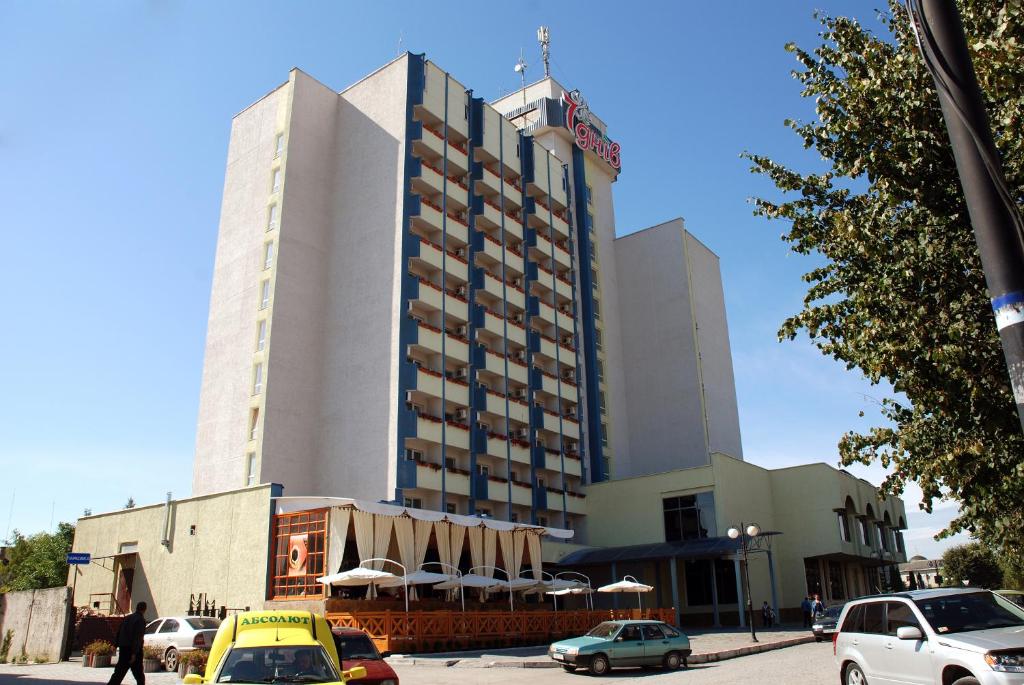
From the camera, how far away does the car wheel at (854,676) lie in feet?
44.1

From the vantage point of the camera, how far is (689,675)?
2102 centimetres

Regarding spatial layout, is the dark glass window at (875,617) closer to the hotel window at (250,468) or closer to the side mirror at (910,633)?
the side mirror at (910,633)

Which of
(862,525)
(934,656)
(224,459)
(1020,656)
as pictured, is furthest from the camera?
(862,525)

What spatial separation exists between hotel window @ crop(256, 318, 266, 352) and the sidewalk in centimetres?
2390

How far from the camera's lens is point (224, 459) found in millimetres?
44625

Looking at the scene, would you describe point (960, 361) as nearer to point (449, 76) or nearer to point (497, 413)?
point (497, 413)

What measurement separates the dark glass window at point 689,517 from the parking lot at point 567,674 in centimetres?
2068

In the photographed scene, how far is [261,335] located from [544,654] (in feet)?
87.5

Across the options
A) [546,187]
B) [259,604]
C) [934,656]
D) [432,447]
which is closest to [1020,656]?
[934,656]

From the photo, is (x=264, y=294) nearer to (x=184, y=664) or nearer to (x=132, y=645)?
(x=184, y=664)

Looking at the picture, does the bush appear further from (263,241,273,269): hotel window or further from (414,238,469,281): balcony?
(414,238,469,281): balcony

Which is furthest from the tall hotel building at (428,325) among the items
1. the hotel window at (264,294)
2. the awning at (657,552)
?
the awning at (657,552)

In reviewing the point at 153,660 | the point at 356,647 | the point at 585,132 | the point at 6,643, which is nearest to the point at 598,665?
the point at 356,647

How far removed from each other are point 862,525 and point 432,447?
3117 cm
